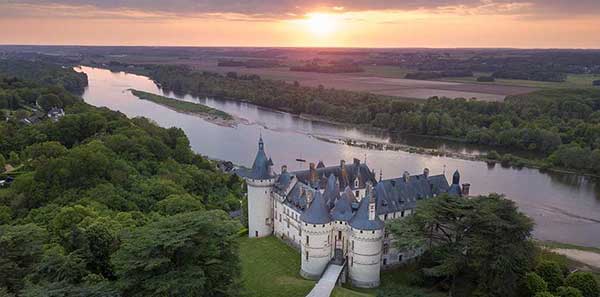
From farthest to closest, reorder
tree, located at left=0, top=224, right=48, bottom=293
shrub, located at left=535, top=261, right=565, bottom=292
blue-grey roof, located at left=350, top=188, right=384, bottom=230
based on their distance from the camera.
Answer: blue-grey roof, located at left=350, top=188, right=384, bottom=230 < shrub, located at left=535, top=261, right=565, bottom=292 < tree, located at left=0, top=224, right=48, bottom=293

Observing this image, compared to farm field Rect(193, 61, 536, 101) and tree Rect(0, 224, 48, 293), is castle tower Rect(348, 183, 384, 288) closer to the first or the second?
tree Rect(0, 224, 48, 293)

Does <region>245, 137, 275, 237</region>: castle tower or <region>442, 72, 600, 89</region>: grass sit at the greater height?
<region>442, 72, 600, 89</region>: grass

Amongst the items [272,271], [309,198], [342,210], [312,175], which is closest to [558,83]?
[312,175]

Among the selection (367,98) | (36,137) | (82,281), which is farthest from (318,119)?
(82,281)

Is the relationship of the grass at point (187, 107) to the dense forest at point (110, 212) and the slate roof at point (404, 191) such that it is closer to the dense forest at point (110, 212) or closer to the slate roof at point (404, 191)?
the dense forest at point (110, 212)

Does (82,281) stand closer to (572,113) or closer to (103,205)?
(103,205)

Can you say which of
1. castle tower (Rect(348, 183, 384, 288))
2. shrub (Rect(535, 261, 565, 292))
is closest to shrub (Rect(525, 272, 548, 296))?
shrub (Rect(535, 261, 565, 292))
